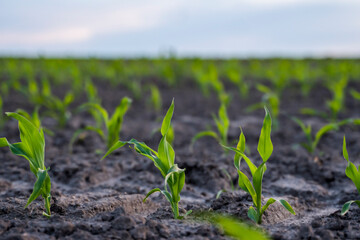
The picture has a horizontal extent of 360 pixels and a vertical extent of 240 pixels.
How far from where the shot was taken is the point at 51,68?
29.1 feet

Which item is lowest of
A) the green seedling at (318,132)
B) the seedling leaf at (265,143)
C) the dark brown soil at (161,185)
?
the dark brown soil at (161,185)

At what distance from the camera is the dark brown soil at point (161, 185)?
64.5 inches

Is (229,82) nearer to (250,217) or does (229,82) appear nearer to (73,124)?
(73,124)

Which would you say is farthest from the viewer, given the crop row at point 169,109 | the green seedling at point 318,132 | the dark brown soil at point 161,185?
the green seedling at point 318,132

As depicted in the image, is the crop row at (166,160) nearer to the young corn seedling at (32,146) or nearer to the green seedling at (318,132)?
the young corn seedling at (32,146)

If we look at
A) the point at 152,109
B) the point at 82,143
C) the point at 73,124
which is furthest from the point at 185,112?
the point at 82,143

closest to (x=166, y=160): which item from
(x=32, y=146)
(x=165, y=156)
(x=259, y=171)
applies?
(x=165, y=156)

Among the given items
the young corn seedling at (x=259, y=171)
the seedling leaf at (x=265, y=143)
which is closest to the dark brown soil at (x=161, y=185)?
the young corn seedling at (x=259, y=171)

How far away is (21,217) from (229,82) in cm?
687

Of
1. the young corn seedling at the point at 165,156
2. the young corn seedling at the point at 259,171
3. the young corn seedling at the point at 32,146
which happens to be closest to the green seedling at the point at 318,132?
the young corn seedling at the point at 259,171

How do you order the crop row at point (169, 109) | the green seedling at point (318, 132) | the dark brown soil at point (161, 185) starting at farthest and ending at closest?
the green seedling at point (318, 132) < the crop row at point (169, 109) < the dark brown soil at point (161, 185)

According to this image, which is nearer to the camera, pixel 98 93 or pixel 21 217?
pixel 21 217

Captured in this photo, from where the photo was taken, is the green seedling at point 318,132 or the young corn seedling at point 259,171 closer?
the young corn seedling at point 259,171

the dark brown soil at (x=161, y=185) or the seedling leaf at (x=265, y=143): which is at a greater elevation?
the seedling leaf at (x=265, y=143)
